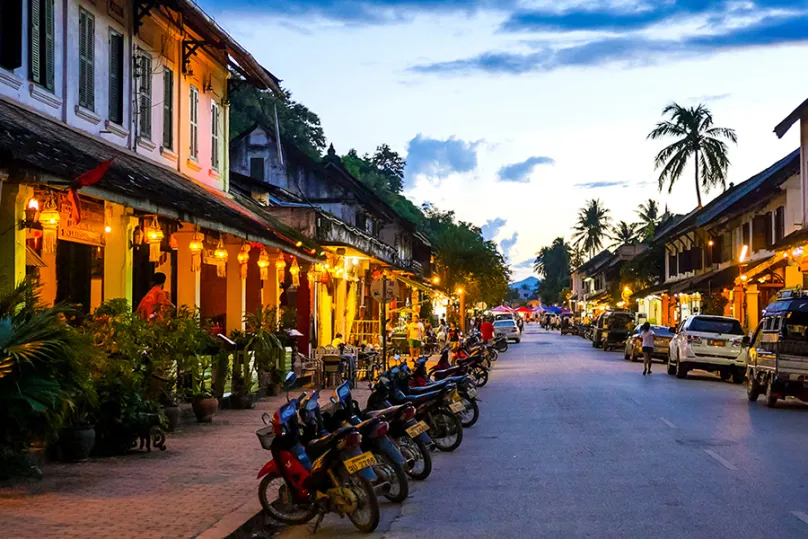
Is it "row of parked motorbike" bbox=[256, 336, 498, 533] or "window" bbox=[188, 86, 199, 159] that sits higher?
"window" bbox=[188, 86, 199, 159]

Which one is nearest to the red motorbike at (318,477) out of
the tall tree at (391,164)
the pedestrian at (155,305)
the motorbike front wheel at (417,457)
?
the motorbike front wheel at (417,457)

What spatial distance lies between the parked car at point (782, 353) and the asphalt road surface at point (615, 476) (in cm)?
48

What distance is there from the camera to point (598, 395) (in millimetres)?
24625

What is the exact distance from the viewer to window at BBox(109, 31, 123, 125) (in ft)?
62.1

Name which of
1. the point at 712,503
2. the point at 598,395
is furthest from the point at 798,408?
the point at 712,503

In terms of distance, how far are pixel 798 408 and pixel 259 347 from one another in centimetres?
1036

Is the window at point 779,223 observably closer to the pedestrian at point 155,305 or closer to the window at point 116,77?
the window at point 116,77

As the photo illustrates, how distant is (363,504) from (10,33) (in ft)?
28.0

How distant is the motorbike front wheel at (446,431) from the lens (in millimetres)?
14906

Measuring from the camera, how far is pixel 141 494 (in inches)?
412

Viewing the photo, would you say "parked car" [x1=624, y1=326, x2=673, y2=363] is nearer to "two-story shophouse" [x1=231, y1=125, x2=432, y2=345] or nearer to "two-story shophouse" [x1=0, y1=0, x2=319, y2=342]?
"two-story shophouse" [x1=231, y1=125, x2=432, y2=345]

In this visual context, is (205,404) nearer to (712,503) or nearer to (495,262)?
(712,503)

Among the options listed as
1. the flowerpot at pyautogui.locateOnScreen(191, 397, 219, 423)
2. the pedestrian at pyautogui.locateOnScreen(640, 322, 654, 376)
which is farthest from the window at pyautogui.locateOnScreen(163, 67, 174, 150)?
the pedestrian at pyautogui.locateOnScreen(640, 322, 654, 376)

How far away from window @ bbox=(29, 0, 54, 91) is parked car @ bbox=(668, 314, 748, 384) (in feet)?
67.7
